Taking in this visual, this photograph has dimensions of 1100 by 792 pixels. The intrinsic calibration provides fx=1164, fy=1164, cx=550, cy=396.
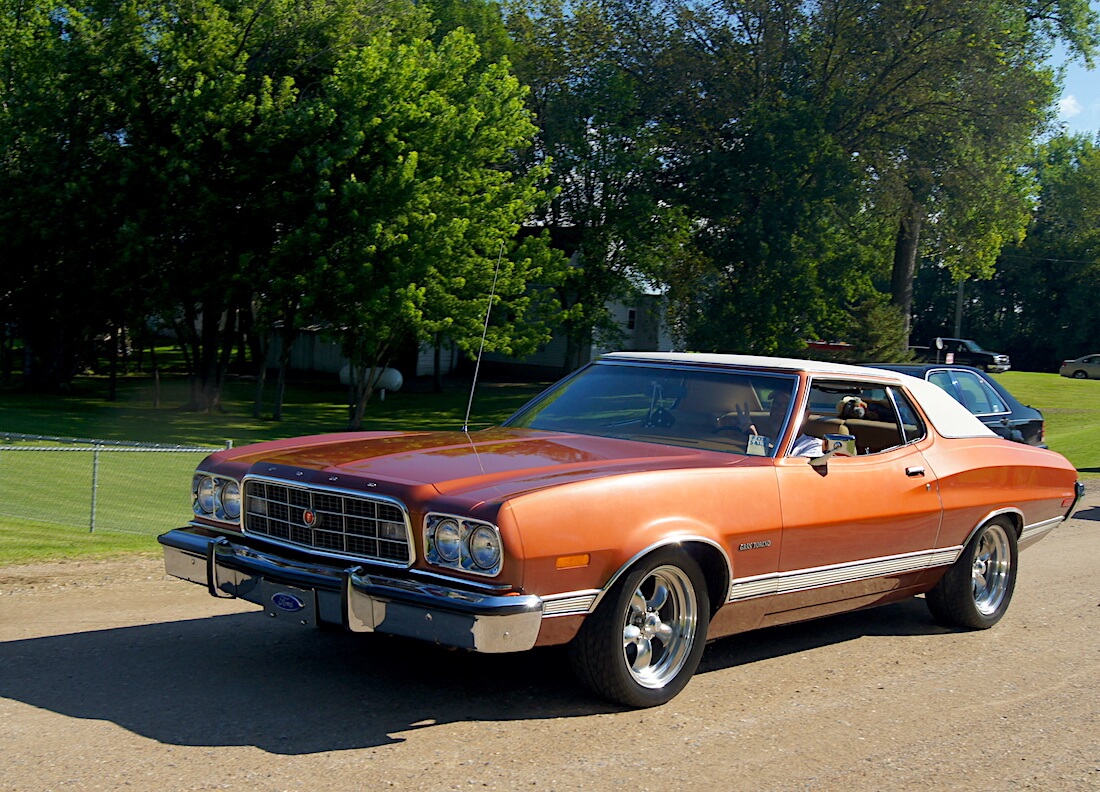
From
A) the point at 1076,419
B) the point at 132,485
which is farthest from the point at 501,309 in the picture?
the point at 1076,419

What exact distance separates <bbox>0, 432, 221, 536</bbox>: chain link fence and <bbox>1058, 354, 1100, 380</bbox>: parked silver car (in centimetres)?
5385

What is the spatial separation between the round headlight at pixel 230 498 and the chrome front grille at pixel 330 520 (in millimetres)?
60

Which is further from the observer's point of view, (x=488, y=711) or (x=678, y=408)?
(x=678, y=408)

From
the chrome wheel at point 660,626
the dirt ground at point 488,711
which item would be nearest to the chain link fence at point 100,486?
the dirt ground at point 488,711

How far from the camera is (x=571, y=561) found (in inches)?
192

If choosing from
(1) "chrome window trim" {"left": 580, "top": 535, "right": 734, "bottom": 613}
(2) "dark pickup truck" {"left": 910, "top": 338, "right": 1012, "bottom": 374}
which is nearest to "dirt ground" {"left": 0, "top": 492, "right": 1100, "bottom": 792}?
(1) "chrome window trim" {"left": 580, "top": 535, "right": 734, "bottom": 613}

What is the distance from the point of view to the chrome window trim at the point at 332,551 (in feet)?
16.1

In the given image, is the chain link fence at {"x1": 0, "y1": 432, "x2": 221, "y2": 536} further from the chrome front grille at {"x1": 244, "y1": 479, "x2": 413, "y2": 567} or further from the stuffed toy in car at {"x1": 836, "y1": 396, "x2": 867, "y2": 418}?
the stuffed toy in car at {"x1": 836, "y1": 396, "x2": 867, "y2": 418}

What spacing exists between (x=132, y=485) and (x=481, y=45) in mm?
26371

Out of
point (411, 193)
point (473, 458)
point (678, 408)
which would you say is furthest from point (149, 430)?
point (473, 458)

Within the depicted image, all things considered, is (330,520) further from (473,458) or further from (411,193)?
(411,193)

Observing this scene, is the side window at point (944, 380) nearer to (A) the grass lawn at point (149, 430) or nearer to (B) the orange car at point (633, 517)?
(A) the grass lawn at point (149, 430)

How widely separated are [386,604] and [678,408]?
2367 mm

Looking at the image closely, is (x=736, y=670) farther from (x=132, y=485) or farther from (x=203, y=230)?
(x=203, y=230)
